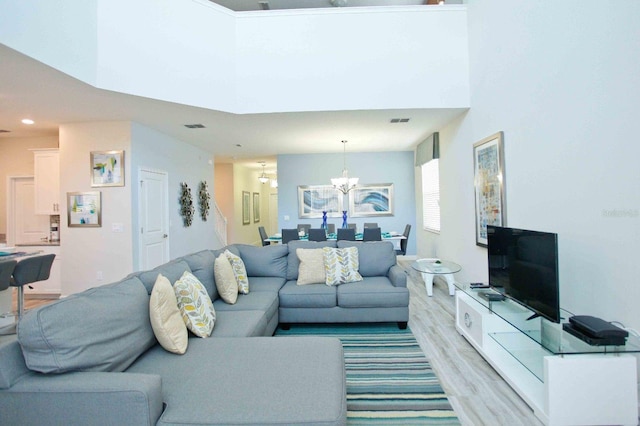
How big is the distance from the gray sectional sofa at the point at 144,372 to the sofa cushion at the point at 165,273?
0.4 inches

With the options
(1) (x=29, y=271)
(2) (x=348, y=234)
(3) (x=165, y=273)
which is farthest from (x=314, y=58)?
(1) (x=29, y=271)

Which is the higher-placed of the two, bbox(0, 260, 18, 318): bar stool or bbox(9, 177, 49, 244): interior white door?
bbox(9, 177, 49, 244): interior white door

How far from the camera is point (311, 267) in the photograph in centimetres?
369

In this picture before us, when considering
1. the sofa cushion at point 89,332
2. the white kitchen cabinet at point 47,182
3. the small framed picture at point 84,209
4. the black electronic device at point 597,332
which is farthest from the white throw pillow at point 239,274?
the white kitchen cabinet at point 47,182

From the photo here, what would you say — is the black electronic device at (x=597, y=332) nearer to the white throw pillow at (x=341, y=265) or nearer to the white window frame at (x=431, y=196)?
the white throw pillow at (x=341, y=265)

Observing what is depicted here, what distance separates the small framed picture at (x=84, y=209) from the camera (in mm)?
5027

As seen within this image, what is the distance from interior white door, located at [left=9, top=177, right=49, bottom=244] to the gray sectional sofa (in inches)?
212

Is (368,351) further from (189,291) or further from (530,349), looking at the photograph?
(189,291)

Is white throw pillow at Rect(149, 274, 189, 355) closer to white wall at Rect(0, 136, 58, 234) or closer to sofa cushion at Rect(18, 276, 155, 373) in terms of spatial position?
sofa cushion at Rect(18, 276, 155, 373)

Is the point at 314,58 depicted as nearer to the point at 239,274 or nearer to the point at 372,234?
the point at 372,234

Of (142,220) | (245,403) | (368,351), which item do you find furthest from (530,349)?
(142,220)

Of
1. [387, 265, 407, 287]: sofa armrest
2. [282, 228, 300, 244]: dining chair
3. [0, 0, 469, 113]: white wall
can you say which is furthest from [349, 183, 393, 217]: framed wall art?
[387, 265, 407, 287]: sofa armrest

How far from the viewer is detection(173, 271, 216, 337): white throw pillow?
7.13 ft

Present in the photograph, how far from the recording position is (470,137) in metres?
4.50
